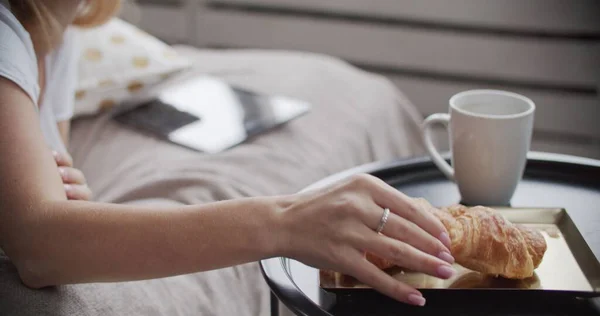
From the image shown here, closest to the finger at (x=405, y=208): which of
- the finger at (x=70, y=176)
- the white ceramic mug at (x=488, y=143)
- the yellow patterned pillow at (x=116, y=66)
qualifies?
the white ceramic mug at (x=488, y=143)

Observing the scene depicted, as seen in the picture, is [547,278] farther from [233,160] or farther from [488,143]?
Answer: [233,160]

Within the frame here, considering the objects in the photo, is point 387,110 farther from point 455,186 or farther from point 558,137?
point 558,137

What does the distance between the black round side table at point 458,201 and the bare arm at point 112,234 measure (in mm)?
72

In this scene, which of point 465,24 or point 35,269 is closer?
point 35,269

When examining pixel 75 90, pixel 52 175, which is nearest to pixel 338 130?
pixel 75 90

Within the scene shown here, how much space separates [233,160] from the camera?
116cm

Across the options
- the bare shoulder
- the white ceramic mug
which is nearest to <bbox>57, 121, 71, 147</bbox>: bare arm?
the bare shoulder

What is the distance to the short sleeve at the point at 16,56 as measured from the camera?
77cm

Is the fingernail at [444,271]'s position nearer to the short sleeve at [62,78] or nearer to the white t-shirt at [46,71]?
the white t-shirt at [46,71]

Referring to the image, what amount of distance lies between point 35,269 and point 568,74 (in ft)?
5.64

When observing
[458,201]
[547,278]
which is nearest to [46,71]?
[458,201]

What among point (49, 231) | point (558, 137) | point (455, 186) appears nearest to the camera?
point (49, 231)

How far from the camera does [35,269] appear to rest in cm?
71

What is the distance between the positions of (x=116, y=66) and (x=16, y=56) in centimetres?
59
